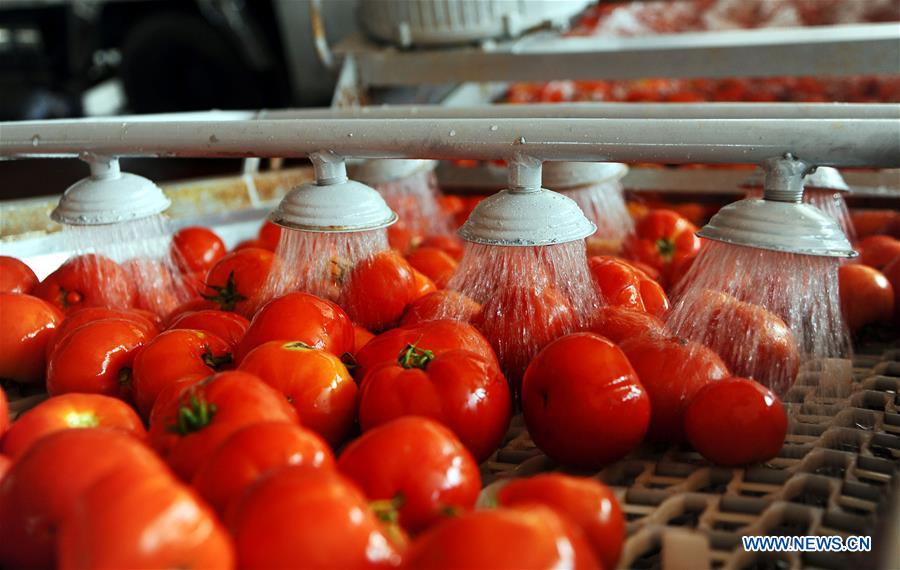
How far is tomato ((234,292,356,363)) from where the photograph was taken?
138 centimetres

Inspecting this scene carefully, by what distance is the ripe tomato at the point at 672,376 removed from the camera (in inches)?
51.2

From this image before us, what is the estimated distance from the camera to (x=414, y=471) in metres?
0.97

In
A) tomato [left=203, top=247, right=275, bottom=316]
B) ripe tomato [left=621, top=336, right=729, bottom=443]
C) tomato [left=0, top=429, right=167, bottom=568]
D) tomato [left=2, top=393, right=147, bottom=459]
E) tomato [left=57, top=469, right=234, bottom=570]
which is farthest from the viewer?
tomato [left=203, top=247, right=275, bottom=316]

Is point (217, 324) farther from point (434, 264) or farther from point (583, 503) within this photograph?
point (583, 503)

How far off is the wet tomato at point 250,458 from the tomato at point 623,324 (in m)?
0.63

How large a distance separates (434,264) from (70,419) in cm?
88

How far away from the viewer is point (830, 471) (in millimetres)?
1273

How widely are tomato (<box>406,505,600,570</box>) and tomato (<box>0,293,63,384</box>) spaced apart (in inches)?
41.9

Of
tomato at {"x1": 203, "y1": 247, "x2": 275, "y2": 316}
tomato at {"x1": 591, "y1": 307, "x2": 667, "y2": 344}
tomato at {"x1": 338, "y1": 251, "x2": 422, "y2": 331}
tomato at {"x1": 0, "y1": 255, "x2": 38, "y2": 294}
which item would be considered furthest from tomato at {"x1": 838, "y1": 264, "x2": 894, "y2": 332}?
tomato at {"x1": 0, "y1": 255, "x2": 38, "y2": 294}

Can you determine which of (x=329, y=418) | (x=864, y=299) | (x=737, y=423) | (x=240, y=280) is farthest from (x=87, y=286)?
(x=864, y=299)

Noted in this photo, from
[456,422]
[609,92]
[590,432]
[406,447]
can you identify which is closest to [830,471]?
[590,432]

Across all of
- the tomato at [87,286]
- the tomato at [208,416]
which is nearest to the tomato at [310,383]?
the tomato at [208,416]

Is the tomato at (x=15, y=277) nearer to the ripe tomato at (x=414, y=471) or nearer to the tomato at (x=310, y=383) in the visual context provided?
the tomato at (x=310, y=383)

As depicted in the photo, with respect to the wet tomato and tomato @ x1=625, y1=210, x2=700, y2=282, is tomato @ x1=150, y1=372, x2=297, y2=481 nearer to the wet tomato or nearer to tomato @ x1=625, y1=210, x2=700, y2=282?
the wet tomato
